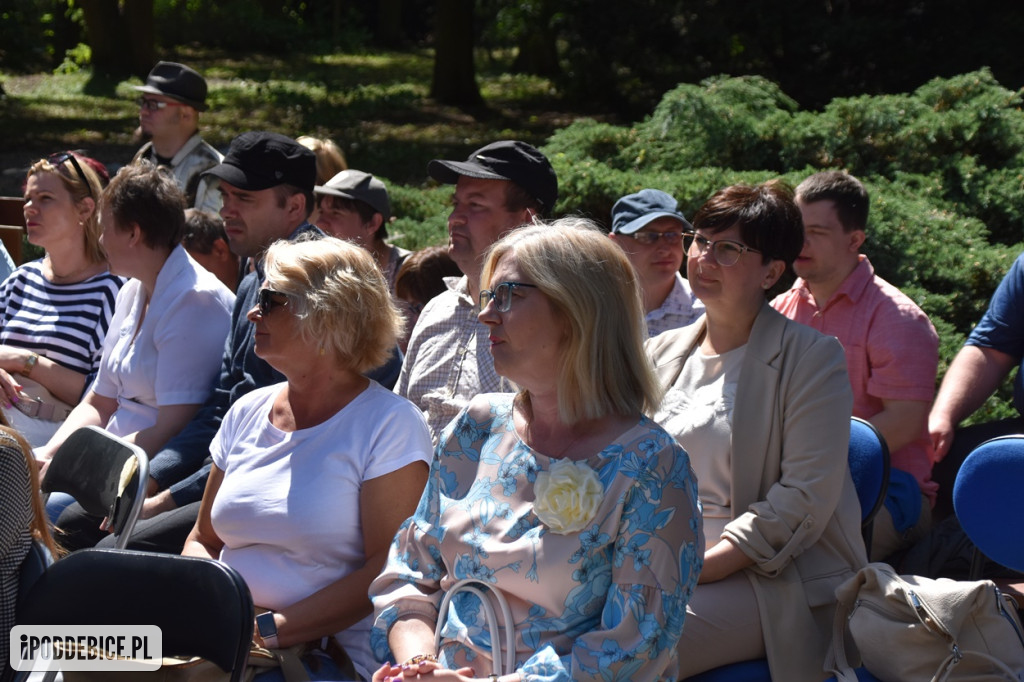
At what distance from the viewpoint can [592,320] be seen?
8.05 ft

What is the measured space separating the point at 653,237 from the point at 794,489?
5.41 feet

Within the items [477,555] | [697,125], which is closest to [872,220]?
[697,125]

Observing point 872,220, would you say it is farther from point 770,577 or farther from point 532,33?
point 532,33

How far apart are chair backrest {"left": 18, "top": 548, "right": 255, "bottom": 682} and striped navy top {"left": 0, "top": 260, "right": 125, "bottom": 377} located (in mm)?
2450

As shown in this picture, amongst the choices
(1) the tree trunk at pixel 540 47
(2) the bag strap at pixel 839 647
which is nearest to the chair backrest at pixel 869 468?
(2) the bag strap at pixel 839 647

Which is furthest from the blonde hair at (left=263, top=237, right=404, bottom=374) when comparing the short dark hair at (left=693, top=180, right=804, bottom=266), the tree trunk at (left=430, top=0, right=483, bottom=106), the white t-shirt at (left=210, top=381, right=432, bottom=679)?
the tree trunk at (left=430, top=0, right=483, bottom=106)

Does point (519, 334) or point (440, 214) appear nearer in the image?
point (519, 334)

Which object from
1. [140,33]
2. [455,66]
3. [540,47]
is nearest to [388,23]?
[140,33]

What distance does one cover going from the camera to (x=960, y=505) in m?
3.00

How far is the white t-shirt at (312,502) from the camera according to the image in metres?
2.94

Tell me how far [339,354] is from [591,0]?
9.86 m

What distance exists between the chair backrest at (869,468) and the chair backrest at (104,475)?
2146 mm

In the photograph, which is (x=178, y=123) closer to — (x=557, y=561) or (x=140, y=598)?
(x=140, y=598)

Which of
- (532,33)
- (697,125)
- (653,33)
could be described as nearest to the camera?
(697,125)
